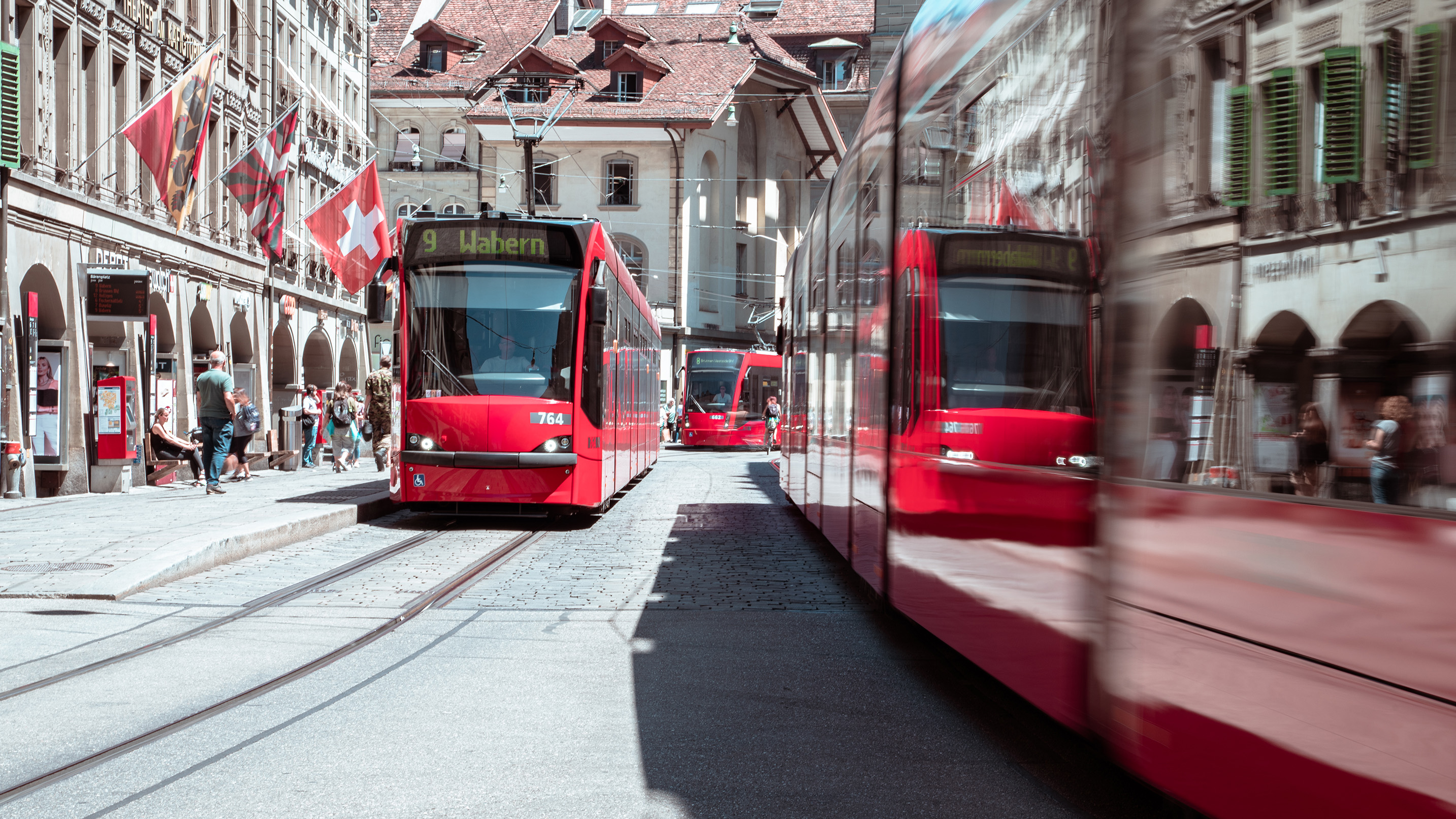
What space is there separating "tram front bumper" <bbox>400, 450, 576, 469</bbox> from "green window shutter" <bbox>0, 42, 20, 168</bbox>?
364 inches

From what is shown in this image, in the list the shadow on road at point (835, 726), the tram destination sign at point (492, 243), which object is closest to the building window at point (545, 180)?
the tram destination sign at point (492, 243)

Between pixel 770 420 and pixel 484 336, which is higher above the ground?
pixel 484 336

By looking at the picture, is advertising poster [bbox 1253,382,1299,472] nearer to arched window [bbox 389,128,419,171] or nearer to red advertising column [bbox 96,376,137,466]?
red advertising column [bbox 96,376,137,466]

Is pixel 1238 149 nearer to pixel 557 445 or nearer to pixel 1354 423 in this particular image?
pixel 1354 423

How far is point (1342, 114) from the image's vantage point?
2709 millimetres

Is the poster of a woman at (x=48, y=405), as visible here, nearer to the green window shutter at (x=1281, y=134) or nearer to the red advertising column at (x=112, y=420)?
the red advertising column at (x=112, y=420)

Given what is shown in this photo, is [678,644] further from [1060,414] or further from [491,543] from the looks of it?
[491,543]

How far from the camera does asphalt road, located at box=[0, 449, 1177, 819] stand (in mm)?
4328

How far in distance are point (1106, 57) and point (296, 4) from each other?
3570 centimetres

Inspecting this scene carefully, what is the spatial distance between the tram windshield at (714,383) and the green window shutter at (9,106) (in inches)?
880

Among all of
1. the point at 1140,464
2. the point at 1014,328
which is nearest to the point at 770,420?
the point at 1014,328

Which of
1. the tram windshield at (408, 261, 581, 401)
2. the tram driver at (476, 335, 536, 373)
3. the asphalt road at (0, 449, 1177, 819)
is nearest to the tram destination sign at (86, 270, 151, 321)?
the tram windshield at (408, 261, 581, 401)

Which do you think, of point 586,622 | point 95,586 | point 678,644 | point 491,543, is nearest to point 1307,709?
point 678,644

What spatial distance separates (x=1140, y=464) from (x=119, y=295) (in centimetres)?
1990
